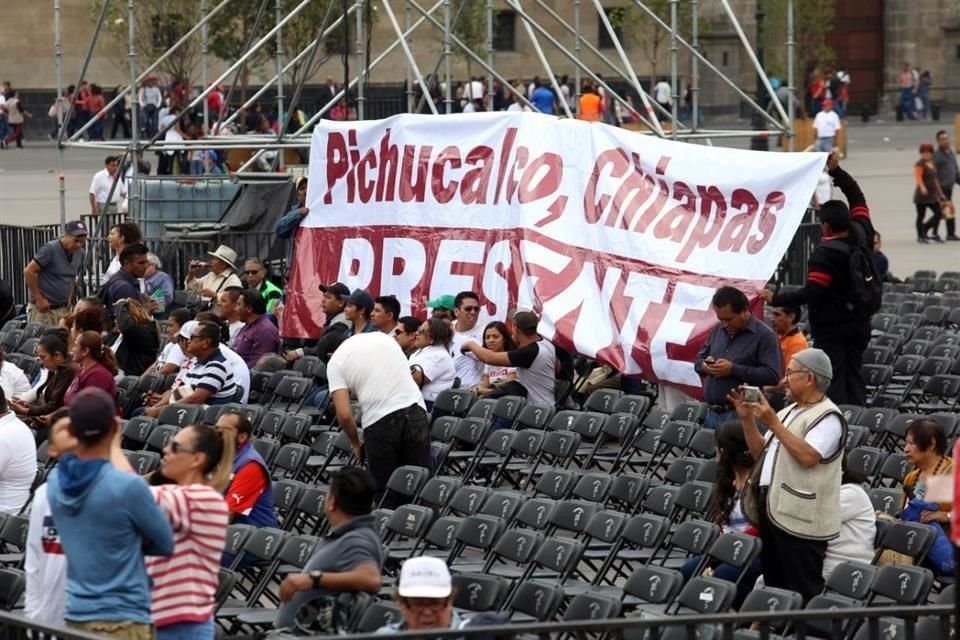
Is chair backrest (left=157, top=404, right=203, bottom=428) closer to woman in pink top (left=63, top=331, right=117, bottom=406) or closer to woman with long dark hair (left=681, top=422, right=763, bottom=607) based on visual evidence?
woman in pink top (left=63, top=331, right=117, bottom=406)

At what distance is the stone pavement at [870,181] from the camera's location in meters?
28.4

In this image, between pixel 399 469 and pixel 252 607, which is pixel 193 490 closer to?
pixel 252 607

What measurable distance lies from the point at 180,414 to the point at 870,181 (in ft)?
84.5

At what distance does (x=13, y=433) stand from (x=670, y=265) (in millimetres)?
5020

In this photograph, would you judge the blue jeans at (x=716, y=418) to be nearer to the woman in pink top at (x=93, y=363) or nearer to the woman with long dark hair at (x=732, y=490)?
the woman with long dark hair at (x=732, y=490)

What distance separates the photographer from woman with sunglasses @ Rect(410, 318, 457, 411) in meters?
14.3

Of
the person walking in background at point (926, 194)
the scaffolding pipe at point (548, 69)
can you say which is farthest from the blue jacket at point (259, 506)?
the person walking in background at point (926, 194)

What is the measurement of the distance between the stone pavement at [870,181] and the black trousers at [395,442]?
1424 cm

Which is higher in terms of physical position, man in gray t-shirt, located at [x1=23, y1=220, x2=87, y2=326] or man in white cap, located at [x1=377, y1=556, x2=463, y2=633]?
man in gray t-shirt, located at [x1=23, y1=220, x2=87, y2=326]

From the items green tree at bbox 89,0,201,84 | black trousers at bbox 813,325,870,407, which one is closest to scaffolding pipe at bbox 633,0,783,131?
black trousers at bbox 813,325,870,407

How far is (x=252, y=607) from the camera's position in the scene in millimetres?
10188

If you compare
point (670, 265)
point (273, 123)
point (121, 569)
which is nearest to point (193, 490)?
point (121, 569)

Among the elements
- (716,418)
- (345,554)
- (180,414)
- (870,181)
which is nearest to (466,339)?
(180,414)

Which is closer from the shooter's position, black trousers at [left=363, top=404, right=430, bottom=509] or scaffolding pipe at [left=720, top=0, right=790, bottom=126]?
black trousers at [left=363, top=404, right=430, bottom=509]
